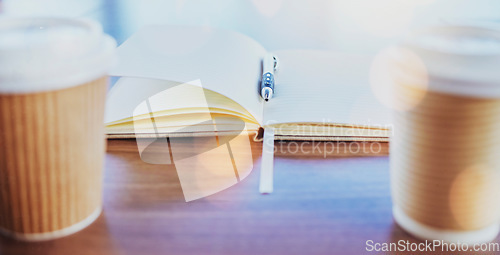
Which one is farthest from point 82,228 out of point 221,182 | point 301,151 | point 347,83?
point 347,83

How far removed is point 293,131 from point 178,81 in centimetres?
16

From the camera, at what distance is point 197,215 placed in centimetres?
44

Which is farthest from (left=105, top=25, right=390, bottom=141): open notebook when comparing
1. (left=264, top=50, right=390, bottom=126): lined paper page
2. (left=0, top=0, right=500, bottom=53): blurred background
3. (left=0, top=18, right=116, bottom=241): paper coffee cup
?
(left=0, top=0, right=500, bottom=53): blurred background

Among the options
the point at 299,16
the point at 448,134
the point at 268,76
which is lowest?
the point at 299,16

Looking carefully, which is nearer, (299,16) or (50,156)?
(50,156)

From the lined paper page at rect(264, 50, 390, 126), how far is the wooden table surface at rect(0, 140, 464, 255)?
0.23 ft

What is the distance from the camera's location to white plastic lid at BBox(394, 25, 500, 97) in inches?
12.5

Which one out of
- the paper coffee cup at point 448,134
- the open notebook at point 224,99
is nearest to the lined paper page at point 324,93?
the open notebook at point 224,99

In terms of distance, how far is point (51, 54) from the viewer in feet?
1.12

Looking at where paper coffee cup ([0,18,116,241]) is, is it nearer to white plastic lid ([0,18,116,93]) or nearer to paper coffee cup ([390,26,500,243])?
white plastic lid ([0,18,116,93])

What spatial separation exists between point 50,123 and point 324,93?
16.0 inches

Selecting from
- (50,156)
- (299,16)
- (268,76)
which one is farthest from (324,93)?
(299,16)

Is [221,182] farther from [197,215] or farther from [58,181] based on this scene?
[58,181]

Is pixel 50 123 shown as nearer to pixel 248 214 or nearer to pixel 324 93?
pixel 248 214
